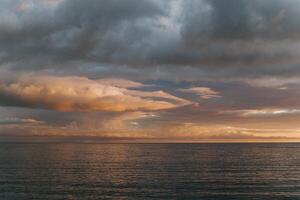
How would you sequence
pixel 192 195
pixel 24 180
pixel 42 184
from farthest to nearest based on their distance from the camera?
1. pixel 24 180
2. pixel 42 184
3. pixel 192 195

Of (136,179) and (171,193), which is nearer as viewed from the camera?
(171,193)

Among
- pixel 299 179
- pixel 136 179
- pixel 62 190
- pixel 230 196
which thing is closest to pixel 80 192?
pixel 62 190

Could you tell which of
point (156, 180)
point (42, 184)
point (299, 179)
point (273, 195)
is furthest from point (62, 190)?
point (299, 179)

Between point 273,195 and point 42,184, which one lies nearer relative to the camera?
point 273,195

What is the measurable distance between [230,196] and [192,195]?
7212 mm

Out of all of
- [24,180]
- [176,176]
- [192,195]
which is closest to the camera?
[192,195]

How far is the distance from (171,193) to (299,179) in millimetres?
37940

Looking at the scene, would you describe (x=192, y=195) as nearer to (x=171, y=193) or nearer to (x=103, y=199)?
(x=171, y=193)

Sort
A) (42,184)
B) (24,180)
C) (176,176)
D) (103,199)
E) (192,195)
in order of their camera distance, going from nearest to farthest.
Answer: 1. (103,199)
2. (192,195)
3. (42,184)
4. (24,180)
5. (176,176)

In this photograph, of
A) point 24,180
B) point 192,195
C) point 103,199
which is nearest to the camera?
point 103,199

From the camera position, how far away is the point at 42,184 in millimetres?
79250

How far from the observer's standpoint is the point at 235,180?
285 ft

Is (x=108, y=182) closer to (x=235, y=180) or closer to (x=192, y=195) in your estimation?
(x=192, y=195)

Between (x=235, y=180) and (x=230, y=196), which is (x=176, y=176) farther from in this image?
(x=230, y=196)
